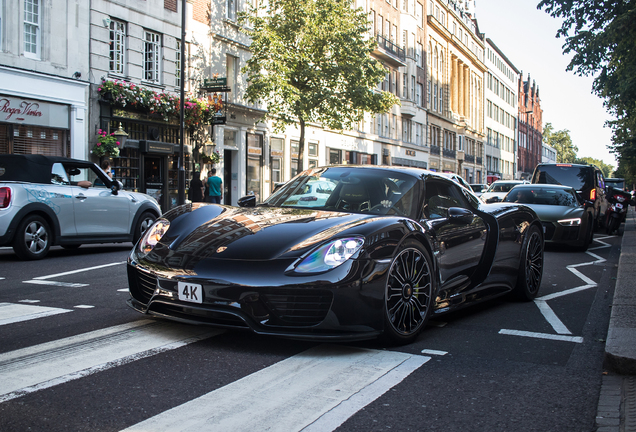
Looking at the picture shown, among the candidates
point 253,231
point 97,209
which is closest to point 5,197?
point 97,209

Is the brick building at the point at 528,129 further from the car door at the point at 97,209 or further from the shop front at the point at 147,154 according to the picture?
the car door at the point at 97,209

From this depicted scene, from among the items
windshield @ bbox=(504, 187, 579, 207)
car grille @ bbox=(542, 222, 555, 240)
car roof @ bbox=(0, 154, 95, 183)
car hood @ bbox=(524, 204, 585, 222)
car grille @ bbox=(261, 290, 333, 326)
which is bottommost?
car grille @ bbox=(261, 290, 333, 326)

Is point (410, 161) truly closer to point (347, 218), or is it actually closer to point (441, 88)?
point (441, 88)

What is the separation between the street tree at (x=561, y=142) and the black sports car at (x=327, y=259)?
173290 mm

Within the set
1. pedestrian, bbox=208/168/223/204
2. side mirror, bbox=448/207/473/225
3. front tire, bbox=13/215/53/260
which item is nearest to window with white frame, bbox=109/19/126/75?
pedestrian, bbox=208/168/223/204

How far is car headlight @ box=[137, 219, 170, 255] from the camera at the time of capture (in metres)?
4.60

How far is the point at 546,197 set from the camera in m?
13.7

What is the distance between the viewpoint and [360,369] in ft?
12.2

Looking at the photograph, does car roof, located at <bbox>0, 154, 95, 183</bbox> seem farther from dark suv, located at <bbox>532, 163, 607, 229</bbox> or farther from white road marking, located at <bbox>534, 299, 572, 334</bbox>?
dark suv, located at <bbox>532, 163, 607, 229</bbox>

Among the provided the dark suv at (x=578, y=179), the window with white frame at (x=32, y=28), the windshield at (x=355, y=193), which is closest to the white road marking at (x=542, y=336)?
the windshield at (x=355, y=193)

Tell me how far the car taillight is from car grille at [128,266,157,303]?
19.4 ft

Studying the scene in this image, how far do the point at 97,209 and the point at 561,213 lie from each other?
8.89 m

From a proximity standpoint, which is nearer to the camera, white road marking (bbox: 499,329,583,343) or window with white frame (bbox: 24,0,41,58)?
white road marking (bbox: 499,329,583,343)

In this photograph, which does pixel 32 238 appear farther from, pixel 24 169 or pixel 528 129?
pixel 528 129
